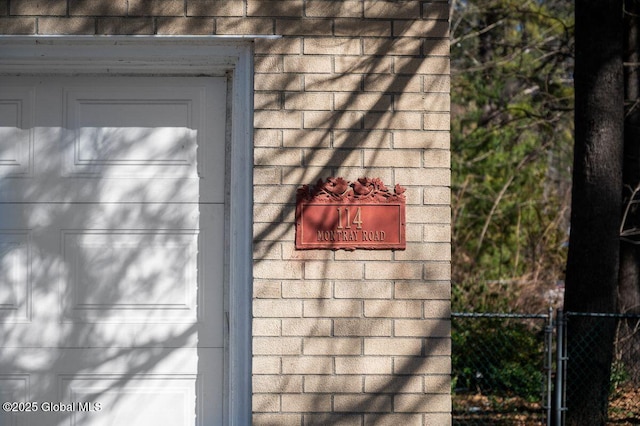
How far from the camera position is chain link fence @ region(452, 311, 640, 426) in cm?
611

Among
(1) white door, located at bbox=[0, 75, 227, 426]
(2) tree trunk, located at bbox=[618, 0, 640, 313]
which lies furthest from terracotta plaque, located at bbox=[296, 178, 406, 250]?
(2) tree trunk, located at bbox=[618, 0, 640, 313]

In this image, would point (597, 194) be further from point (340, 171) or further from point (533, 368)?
point (340, 171)

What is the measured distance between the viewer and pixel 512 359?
793 cm

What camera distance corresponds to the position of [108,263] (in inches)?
169

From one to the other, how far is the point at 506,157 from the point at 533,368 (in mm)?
4638

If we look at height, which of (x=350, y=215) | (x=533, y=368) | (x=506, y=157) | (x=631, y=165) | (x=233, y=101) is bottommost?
(x=533, y=368)

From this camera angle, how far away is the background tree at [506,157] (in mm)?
10664

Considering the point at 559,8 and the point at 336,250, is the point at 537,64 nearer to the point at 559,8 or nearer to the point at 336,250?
the point at 559,8

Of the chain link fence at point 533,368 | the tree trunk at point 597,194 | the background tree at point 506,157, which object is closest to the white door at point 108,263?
the chain link fence at point 533,368

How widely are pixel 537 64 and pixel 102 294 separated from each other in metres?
8.21

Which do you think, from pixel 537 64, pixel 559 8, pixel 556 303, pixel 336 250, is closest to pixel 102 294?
pixel 336 250

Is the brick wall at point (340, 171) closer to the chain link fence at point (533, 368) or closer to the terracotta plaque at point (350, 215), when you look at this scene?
the terracotta plaque at point (350, 215)

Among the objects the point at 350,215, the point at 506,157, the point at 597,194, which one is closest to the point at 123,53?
the point at 350,215

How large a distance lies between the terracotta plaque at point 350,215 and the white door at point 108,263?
0.49 metres
